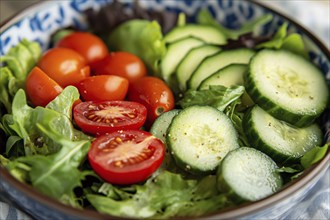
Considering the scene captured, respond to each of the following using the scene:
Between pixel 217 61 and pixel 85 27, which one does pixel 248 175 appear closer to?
pixel 217 61

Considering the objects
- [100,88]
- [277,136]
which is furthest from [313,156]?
[100,88]

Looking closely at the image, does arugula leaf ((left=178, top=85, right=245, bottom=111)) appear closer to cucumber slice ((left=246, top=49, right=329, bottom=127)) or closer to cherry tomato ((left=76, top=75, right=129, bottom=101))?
cucumber slice ((left=246, top=49, right=329, bottom=127))

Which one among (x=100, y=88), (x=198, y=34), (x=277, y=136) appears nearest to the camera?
(x=277, y=136)

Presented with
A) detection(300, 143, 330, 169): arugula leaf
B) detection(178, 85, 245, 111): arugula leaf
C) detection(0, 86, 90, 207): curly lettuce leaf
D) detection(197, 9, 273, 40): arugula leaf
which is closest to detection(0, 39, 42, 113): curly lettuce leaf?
detection(0, 86, 90, 207): curly lettuce leaf

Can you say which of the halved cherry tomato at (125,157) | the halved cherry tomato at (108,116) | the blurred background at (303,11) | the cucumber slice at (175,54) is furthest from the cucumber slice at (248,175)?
the blurred background at (303,11)

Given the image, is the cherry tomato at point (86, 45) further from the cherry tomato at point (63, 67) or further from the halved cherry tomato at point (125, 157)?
the halved cherry tomato at point (125, 157)

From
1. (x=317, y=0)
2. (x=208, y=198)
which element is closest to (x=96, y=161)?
(x=208, y=198)
